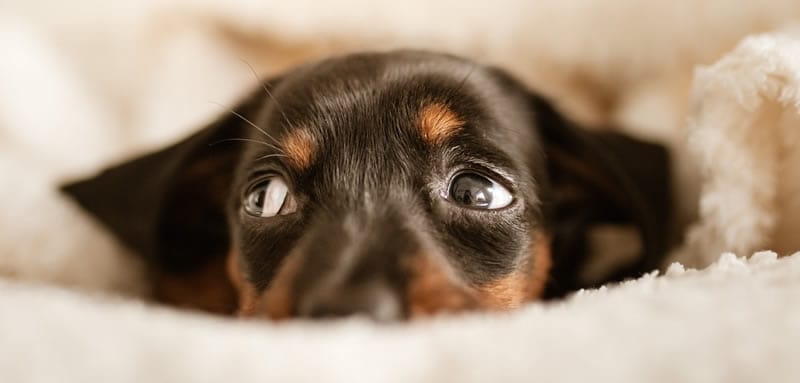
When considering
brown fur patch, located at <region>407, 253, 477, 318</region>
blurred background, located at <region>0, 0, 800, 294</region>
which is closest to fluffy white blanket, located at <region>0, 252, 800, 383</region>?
brown fur patch, located at <region>407, 253, 477, 318</region>

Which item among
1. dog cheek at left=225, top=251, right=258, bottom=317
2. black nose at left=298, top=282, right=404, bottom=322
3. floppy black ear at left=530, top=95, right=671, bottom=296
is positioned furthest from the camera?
floppy black ear at left=530, top=95, right=671, bottom=296

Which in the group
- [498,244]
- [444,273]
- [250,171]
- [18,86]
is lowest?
[444,273]

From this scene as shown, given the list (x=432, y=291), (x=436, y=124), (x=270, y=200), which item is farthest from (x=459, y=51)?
(x=432, y=291)

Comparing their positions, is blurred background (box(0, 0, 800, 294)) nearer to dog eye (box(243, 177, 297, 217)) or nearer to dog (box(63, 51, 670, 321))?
dog (box(63, 51, 670, 321))

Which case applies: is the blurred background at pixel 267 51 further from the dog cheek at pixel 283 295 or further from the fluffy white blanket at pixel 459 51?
the dog cheek at pixel 283 295

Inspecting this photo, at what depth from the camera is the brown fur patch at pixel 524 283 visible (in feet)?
3.98

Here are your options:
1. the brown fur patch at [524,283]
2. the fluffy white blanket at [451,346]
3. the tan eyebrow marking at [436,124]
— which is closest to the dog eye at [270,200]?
the tan eyebrow marking at [436,124]

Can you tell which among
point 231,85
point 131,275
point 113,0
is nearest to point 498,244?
point 131,275

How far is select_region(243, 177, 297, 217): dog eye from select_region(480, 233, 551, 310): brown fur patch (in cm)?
40

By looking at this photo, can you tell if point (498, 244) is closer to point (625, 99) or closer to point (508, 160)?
point (508, 160)

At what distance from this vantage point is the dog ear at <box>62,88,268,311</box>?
1520 mm

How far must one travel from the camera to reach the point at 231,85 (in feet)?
7.56

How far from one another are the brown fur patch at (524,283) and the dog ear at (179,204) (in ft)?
2.08

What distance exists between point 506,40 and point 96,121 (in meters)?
1.33
